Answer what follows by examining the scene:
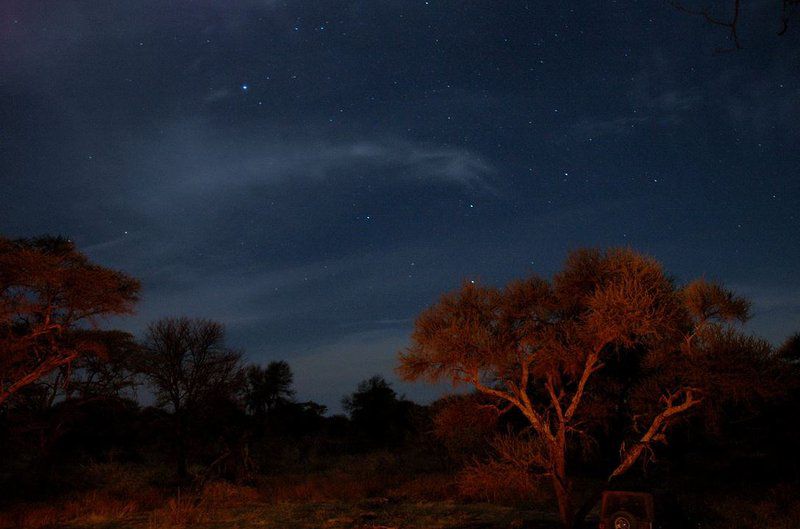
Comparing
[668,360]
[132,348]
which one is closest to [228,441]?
[132,348]

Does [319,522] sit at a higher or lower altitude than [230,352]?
lower

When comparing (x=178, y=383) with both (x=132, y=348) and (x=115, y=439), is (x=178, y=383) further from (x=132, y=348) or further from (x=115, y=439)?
(x=115, y=439)

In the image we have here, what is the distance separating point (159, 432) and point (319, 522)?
22579 millimetres

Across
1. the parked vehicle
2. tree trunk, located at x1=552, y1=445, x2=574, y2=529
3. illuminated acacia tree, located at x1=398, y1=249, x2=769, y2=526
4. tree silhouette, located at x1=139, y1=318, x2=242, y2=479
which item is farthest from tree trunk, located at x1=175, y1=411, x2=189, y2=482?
the parked vehicle

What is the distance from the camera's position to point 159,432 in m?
34.7

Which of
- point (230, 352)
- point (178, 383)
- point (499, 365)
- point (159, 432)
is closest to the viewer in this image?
point (499, 365)

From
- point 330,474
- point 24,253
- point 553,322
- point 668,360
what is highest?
point 24,253

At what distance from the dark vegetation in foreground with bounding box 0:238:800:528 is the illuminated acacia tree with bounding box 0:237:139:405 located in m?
0.06

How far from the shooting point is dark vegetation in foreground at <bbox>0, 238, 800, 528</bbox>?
14.2 m

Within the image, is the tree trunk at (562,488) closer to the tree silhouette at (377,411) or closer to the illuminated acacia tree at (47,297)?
the illuminated acacia tree at (47,297)

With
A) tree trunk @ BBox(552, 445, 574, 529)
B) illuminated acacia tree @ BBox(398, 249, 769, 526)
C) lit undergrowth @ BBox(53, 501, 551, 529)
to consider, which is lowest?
lit undergrowth @ BBox(53, 501, 551, 529)

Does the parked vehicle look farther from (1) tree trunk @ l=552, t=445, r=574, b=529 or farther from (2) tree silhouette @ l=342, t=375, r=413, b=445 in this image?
(2) tree silhouette @ l=342, t=375, r=413, b=445

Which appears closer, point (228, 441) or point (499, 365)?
point (499, 365)

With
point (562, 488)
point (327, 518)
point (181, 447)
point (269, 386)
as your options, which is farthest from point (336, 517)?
point (269, 386)
